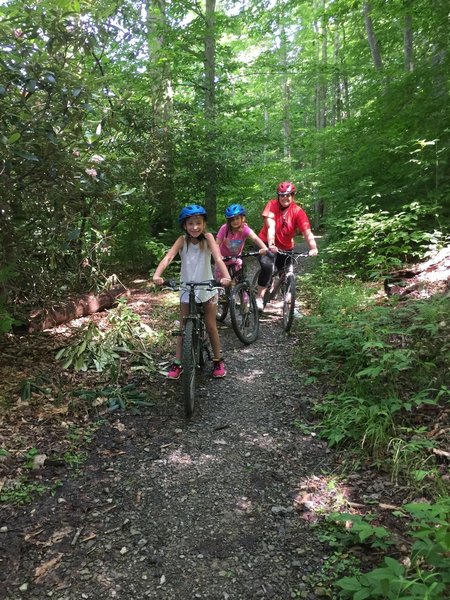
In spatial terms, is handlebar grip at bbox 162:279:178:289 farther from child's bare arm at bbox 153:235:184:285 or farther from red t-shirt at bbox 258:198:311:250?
red t-shirt at bbox 258:198:311:250

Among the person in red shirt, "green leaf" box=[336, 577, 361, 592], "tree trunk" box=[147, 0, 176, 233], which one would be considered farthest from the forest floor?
"tree trunk" box=[147, 0, 176, 233]

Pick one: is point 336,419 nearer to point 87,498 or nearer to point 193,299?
point 193,299

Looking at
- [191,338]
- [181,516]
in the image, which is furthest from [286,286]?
[181,516]

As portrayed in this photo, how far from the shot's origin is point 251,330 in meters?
6.20

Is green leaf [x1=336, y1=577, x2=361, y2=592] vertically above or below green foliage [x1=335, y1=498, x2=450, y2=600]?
below

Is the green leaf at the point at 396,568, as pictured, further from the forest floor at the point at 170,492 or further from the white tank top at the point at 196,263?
the white tank top at the point at 196,263

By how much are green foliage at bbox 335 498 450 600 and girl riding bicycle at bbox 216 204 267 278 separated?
417 centimetres

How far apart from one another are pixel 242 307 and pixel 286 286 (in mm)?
831

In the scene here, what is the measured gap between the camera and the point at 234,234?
6102 millimetres

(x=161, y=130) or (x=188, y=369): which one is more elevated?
(x=161, y=130)

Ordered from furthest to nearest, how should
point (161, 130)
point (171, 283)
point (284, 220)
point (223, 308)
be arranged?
point (161, 130) < point (223, 308) < point (284, 220) < point (171, 283)

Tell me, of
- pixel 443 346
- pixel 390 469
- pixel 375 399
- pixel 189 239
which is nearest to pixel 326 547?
pixel 390 469

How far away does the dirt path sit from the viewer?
2.35 metres

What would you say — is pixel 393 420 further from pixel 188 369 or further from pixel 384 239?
pixel 384 239
